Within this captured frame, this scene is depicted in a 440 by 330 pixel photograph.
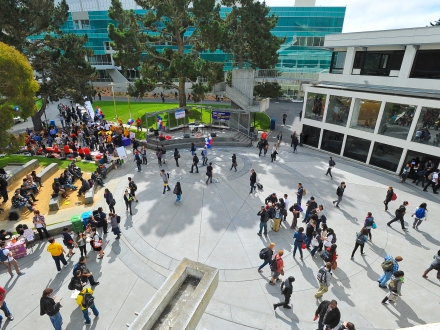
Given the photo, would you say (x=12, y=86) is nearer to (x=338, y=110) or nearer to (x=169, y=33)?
(x=169, y=33)

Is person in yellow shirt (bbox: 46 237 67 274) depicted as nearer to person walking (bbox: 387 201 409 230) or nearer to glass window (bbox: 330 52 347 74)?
person walking (bbox: 387 201 409 230)

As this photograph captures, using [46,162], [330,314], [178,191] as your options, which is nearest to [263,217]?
[330,314]

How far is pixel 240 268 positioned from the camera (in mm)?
9766

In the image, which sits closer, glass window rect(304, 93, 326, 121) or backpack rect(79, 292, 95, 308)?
backpack rect(79, 292, 95, 308)

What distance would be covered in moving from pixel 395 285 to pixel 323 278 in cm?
233

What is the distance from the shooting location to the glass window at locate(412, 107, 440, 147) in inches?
649

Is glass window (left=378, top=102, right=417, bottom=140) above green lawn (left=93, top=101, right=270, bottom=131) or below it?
above

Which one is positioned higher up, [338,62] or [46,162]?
[338,62]

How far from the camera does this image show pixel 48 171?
16.4 m

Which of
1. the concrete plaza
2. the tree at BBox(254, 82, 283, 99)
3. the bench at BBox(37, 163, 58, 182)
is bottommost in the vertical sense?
the concrete plaza

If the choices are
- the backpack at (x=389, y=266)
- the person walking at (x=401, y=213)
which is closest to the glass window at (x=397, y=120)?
the person walking at (x=401, y=213)

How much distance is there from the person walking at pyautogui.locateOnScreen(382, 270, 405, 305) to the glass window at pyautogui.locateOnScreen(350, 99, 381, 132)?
48.0 feet

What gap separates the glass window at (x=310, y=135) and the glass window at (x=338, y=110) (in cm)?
172

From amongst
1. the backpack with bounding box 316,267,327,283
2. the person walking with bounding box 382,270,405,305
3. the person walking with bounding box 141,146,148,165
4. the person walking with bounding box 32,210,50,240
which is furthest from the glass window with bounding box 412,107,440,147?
the person walking with bounding box 32,210,50,240
